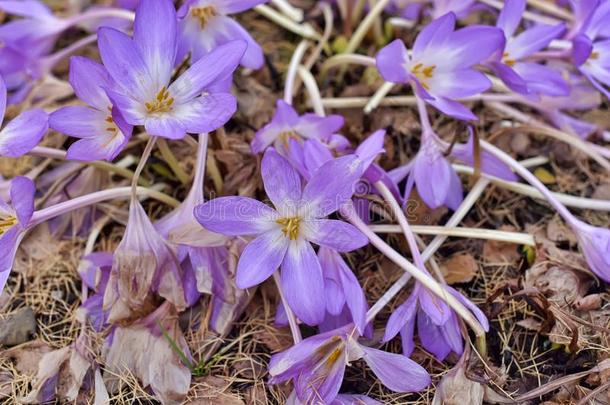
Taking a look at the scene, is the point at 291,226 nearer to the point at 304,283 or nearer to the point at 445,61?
the point at 304,283

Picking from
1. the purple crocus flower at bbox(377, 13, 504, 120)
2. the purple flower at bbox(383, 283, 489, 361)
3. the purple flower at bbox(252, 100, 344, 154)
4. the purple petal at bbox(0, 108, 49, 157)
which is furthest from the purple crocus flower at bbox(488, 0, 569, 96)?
the purple petal at bbox(0, 108, 49, 157)

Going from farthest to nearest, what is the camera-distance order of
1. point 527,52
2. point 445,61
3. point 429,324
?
point 527,52 → point 445,61 → point 429,324

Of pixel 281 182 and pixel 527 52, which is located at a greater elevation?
pixel 527 52

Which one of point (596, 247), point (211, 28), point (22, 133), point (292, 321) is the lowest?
point (292, 321)

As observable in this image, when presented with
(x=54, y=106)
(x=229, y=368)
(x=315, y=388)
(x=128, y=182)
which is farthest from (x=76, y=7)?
(x=315, y=388)

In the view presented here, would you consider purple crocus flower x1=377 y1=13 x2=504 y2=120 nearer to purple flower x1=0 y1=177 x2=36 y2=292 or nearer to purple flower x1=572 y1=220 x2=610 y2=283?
purple flower x1=572 y1=220 x2=610 y2=283

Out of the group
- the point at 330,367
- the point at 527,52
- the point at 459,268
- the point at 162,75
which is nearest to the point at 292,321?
the point at 330,367
